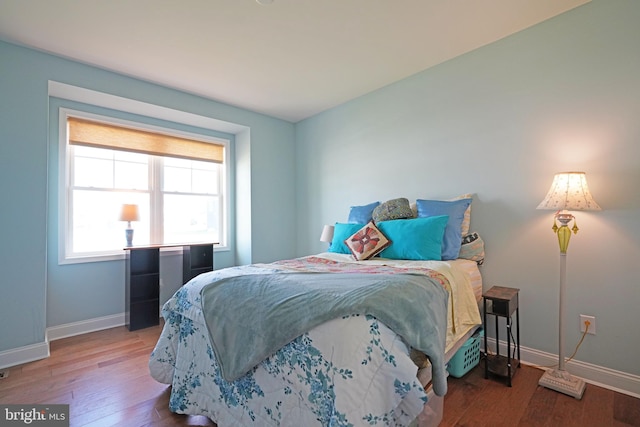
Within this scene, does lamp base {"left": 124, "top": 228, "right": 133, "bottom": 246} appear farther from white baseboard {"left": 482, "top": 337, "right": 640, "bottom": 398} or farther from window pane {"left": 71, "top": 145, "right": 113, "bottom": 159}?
white baseboard {"left": 482, "top": 337, "right": 640, "bottom": 398}

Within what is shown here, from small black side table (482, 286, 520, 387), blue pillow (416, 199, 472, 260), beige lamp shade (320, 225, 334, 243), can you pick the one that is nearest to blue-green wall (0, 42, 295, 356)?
beige lamp shade (320, 225, 334, 243)

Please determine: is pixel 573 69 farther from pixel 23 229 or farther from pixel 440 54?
pixel 23 229

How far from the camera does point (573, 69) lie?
6.97 ft

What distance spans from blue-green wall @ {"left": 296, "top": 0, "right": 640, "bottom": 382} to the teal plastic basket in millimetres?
451

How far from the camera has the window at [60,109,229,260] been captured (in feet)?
10.4

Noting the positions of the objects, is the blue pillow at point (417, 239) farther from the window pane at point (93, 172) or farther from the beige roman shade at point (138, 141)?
the window pane at point (93, 172)

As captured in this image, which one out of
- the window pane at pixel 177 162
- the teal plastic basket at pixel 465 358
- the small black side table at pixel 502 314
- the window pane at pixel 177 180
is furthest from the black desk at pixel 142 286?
the small black side table at pixel 502 314

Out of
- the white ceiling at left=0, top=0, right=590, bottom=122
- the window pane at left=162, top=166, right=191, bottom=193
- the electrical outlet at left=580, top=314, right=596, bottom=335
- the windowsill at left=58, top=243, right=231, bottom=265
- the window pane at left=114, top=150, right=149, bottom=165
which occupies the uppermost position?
the white ceiling at left=0, top=0, right=590, bottom=122

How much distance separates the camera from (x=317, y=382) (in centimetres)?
115

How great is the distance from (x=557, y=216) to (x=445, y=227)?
0.73 meters

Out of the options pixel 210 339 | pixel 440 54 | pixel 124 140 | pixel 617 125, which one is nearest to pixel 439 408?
pixel 210 339

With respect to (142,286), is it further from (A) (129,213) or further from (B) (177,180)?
(B) (177,180)

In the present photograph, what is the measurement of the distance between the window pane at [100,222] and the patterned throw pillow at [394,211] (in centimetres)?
284

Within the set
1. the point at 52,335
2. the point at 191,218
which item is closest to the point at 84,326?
the point at 52,335
